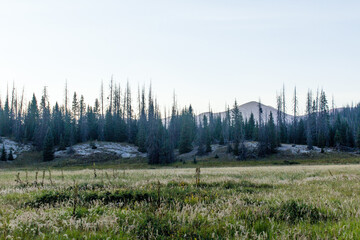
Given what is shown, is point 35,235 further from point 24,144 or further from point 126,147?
point 24,144

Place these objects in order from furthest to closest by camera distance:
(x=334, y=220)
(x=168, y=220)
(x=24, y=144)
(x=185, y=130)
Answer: (x=185, y=130)
(x=24, y=144)
(x=334, y=220)
(x=168, y=220)

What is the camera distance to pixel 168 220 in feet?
14.5

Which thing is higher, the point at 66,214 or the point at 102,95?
the point at 102,95

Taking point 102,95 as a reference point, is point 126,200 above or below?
below

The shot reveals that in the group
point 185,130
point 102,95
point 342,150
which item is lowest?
point 342,150

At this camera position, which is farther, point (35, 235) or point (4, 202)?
point (4, 202)

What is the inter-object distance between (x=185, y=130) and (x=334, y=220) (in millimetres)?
85742

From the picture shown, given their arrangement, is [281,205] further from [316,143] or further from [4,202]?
[316,143]

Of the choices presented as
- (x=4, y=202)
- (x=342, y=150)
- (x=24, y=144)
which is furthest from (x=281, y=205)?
(x=24, y=144)

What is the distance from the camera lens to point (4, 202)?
22.4ft

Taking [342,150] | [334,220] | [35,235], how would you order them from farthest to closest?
[342,150] < [334,220] < [35,235]

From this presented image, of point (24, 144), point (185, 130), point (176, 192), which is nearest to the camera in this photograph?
point (176, 192)

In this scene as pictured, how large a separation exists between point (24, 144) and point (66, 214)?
308 ft

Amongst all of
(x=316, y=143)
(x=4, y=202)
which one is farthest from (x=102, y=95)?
(x=4, y=202)
